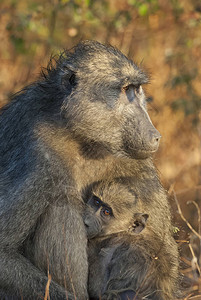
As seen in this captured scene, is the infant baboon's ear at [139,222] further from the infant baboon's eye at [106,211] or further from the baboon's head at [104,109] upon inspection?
the baboon's head at [104,109]

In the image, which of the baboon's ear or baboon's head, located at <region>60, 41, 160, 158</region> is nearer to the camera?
baboon's head, located at <region>60, 41, 160, 158</region>

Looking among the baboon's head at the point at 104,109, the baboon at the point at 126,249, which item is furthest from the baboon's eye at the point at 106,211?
the baboon's head at the point at 104,109

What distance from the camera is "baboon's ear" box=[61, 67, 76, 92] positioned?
11.6 feet

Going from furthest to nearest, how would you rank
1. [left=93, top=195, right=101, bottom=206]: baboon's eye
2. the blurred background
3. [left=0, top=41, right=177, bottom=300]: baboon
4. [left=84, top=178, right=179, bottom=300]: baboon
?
the blurred background
[left=93, top=195, right=101, bottom=206]: baboon's eye
[left=84, top=178, right=179, bottom=300]: baboon
[left=0, top=41, right=177, bottom=300]: baboon

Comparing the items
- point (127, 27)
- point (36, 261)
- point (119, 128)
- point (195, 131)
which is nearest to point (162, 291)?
point (36, 261)

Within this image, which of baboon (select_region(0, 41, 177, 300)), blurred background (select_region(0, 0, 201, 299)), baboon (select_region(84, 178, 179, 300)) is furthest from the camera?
blurred background (select_region(0, 0, 201, 299))

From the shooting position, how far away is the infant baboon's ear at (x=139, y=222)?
11.4 ft

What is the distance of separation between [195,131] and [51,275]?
420 cm

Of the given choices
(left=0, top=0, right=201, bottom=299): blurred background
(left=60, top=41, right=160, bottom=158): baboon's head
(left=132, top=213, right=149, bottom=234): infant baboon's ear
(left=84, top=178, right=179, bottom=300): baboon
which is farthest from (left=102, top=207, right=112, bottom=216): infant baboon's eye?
(left=0, top=0, right=201, bottom=299): blurred background

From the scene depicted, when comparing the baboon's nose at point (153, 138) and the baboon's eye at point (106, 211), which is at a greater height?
the baboon's nose at point (153, 138)

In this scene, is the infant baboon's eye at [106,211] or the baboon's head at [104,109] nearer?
the baboon's head at [104,109]

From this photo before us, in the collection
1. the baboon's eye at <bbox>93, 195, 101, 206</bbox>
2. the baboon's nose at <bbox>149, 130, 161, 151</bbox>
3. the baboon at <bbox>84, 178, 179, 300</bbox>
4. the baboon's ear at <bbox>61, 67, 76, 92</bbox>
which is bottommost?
the baboon at <bbox>84, 178, 179, 300</bbox>

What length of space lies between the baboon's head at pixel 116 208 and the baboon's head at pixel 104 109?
224mm

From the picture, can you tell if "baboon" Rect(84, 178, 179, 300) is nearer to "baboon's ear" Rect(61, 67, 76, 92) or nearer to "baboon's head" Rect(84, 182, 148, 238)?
"baboon's head" Rect(84, 182, 148, 238)
